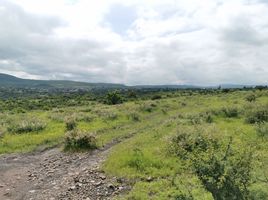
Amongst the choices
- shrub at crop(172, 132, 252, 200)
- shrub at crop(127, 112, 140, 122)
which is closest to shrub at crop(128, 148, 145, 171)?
shrub at crop(172, 132, 252, 200)

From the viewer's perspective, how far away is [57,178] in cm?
1479

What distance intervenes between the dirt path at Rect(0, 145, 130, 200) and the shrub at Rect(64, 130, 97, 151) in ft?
1.98

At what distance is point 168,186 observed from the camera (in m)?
12.3

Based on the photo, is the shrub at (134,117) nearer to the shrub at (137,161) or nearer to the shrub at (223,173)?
the shrub at (137,161)

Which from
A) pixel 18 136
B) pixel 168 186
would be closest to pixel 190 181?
pixel 168 186

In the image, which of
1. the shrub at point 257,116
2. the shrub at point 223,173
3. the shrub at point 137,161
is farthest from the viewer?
the shrub at point 257,116

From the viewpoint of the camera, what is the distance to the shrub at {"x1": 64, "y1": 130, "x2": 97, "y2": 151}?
64.5ft

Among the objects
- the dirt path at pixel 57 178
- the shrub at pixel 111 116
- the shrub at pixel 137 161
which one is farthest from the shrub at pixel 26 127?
the shrub at pixel 137 161

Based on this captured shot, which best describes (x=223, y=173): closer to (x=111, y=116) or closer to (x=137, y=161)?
(x=137, y=161)

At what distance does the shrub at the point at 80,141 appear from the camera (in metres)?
19.7

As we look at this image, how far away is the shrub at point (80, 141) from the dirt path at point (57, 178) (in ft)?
1.98

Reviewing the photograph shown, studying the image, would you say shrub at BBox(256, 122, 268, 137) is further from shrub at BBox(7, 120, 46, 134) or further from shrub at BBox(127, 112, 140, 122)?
shrub at BBox(7, 120, 46, 134)

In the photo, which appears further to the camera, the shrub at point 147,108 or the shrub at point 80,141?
the shrub at point 147,108

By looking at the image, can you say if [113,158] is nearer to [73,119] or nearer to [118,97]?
[73,119]
